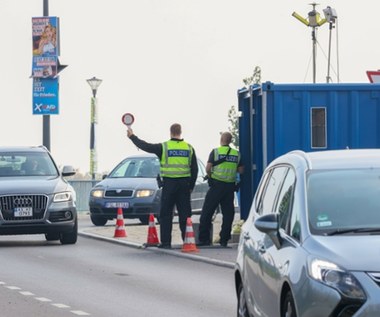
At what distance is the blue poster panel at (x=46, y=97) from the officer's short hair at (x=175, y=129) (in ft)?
65.7

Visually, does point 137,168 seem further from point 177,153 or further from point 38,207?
point 177,153

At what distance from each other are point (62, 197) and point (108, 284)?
29.1ft

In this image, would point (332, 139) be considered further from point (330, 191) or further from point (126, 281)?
point (330, 191)

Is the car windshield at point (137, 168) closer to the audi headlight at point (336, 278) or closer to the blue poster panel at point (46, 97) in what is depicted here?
the blue poster panel at point (46, 97)

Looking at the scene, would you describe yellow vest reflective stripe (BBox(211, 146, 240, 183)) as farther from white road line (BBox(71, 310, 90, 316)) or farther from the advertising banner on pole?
the advertising banner on pole

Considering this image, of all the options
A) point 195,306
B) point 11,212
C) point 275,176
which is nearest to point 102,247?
point 11,212

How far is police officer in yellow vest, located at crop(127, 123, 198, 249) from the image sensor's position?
25516 millimetres

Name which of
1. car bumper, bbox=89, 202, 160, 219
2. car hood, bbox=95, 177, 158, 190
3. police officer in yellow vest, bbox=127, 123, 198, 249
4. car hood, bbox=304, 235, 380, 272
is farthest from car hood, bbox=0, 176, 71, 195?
car hood, bbox=304, 235, 380, 272

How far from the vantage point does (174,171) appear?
25672 millimetres

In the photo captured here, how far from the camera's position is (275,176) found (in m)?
12.6

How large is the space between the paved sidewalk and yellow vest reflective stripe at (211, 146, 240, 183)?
3.58 ft

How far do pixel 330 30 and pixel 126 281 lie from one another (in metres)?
22.4

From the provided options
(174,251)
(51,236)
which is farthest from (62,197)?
(174,251)

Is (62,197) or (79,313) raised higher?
(62,197)
